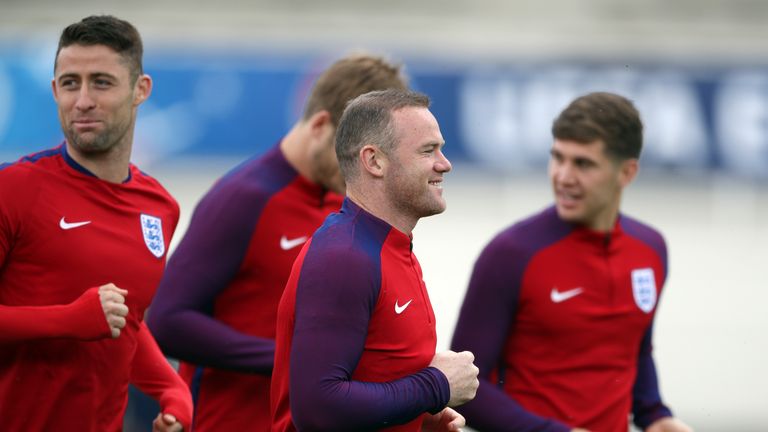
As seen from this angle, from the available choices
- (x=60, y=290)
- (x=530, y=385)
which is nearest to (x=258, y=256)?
(x=60, y=290)

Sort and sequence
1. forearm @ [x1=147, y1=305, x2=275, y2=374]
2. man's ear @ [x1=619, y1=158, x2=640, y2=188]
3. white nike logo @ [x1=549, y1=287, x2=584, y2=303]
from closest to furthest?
forearm @ [x1=147, y1=305, x2=275, y2=374] → white nike logo @ [x1=549, y1=287, x2=584, y2=303] → man's ear @ [x1=619, y1=158, x2=640, y2=188]

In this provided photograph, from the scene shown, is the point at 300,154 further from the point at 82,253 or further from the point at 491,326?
the point at 82,253

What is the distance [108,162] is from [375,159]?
110 centimetres

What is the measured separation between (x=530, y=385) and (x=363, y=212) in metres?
1.67

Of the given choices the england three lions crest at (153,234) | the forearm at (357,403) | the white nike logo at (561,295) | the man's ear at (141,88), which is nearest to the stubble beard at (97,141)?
the man's ear at (141,88)

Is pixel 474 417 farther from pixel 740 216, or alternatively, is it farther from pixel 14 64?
pixel 740 216

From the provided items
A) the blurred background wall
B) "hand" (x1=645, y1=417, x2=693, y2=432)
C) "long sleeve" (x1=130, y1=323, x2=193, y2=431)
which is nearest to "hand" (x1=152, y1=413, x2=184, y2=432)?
"long sleeve" (x1=130, y1=323, x2=193, y2=431)

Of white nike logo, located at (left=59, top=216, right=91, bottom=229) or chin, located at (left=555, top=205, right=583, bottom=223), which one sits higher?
white nike logo, located at (left=59, top=216, right=91, bottom=229)

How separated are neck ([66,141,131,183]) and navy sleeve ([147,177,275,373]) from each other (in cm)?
45

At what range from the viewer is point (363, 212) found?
3682 millimetres

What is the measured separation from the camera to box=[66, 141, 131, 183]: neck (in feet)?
13.9

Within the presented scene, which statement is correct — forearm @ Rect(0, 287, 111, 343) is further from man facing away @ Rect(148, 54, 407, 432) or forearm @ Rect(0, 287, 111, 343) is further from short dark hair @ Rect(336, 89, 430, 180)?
short dark hair @ Rect(336, 89, 430, 180)

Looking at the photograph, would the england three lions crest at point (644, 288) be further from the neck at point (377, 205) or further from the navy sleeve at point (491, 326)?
the neck at point (377, 205)

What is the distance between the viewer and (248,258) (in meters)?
4.73
